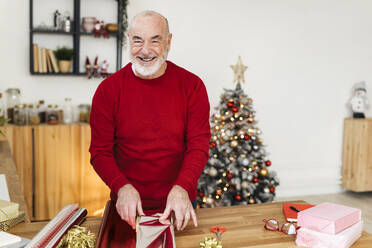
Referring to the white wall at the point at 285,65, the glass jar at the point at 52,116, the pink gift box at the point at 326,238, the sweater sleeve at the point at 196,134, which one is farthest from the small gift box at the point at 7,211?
the white wall at the point at 285,65

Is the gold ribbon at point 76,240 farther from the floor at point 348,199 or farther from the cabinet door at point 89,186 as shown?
the floor at point 348,199

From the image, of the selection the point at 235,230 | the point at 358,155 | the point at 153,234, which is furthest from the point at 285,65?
the point at 153,234

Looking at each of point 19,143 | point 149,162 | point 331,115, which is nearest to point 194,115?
point 149,162

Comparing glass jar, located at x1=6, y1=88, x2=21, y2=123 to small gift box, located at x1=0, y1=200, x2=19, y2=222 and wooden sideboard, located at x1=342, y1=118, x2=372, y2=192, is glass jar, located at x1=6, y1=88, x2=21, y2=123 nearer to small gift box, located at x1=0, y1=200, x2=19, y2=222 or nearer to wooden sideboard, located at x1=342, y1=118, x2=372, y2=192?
small gift box, located at x1=0, y1=200, x2=19, y2=222

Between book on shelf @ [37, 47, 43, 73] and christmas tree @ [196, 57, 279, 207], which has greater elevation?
book on shelf @ [37, 47, 43, 73]

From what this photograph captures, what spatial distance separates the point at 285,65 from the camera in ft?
15.0

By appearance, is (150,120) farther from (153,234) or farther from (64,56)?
(64,56)

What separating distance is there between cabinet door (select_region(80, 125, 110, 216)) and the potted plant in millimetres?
649

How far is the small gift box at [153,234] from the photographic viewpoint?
981mm

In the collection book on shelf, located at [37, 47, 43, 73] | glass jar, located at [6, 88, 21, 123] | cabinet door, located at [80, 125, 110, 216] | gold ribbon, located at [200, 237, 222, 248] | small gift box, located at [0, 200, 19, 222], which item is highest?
book on shelf, located at [37, 47, 43, 73]

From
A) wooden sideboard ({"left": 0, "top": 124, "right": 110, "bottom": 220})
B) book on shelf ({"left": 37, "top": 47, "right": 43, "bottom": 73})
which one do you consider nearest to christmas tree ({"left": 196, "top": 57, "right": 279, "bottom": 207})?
wooden sideboard ({"left": 0, "top": 124, "right": 110, "bottom": 220})

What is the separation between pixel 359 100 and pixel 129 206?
4.20 m

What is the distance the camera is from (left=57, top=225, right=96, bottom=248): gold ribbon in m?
1.05

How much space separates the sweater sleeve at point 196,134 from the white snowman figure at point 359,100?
12.0 feet
